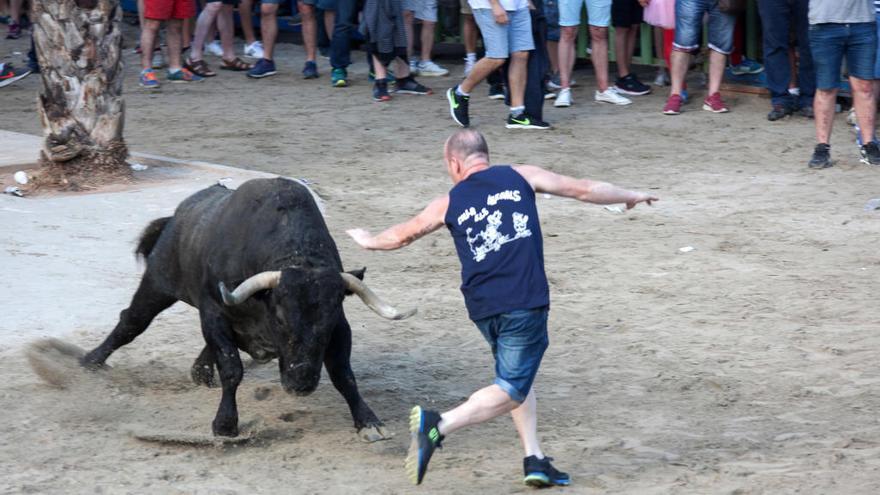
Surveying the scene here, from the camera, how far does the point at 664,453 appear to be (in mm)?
5988

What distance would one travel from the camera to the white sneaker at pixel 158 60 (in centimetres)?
1702

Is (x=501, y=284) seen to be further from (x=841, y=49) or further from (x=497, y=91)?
(x=497, y=91)

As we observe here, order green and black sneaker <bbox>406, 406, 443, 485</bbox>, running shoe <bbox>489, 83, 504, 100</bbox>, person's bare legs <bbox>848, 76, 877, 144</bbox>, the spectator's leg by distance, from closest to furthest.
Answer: green and black sneaker <bbox>406, 406, 443, 485</bbox> < person's bare legs <bbox>848, 76, 877, 144</bbox> < the spectator's leg < running shoe <bbox>489, 83, 504, 100</bbox>

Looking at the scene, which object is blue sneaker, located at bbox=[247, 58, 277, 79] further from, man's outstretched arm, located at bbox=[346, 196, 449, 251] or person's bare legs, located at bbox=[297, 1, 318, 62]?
man's outstretched arm, located at bbox=[346, 196, 449, 251]

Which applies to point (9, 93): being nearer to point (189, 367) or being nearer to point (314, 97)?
point (314, 97)

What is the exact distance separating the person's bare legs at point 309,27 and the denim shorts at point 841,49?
6.75m

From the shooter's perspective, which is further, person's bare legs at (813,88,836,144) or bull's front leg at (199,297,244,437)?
person's bare legs at (813,88,836,144)

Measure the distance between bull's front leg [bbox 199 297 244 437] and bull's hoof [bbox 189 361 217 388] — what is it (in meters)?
0.52

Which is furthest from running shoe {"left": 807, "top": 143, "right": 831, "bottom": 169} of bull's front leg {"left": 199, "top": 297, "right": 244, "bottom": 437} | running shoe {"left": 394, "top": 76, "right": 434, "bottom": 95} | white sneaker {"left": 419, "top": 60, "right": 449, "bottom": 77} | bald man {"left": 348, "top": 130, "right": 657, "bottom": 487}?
bull's front leg {"left": 199, "top": 297, "right": 244, "bottom": 437}

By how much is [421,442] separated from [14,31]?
15.6 m

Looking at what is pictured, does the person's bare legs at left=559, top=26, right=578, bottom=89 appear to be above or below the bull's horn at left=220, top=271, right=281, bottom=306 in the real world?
below

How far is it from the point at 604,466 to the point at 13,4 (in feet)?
50.9

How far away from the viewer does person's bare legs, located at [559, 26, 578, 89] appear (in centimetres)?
1392

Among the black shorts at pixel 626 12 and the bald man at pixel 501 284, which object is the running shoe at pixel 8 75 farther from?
the bald man at pixel 501 284
